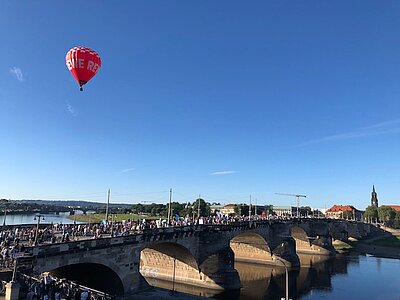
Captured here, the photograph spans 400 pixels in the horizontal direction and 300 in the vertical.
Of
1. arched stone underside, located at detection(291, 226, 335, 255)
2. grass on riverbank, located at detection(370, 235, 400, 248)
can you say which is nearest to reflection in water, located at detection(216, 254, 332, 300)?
arched stone underside, located at detection(291, 226, 335, 255)

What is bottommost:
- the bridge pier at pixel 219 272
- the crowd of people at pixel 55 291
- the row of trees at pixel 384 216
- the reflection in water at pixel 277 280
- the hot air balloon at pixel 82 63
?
the reflection in water at pixel 277 280

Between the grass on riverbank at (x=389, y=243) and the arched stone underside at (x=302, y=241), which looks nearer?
the arched stone underside at (x=302, y=241)

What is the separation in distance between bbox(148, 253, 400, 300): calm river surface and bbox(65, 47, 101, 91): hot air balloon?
32.5 metres

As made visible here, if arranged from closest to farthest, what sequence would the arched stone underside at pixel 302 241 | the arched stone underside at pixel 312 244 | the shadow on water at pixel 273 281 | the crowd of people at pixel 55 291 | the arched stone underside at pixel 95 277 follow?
the crowd of people at pixel 55 291
the arched stone underside at pixel 95 277
the shadow on water at pixel 273 281
the arched stone underside at pixel 312 244
the arched stone underside at pixel 302 241

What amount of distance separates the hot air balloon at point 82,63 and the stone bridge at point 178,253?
13.5 metres

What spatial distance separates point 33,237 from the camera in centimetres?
2788

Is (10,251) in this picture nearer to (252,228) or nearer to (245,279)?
(245,279)

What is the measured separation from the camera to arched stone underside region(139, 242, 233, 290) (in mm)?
48219

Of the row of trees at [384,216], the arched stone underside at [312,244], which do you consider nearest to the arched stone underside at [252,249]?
the arched stone underside at [312,244]

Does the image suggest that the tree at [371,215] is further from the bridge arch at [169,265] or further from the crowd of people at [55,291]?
the crowd of people at [55,291]

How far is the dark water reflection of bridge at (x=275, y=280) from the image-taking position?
48.2 meters

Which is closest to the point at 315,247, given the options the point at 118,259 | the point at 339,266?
the point at 339,266

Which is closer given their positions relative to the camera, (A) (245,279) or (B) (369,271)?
(A) (245,279)

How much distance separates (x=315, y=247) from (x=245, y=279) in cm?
3965
